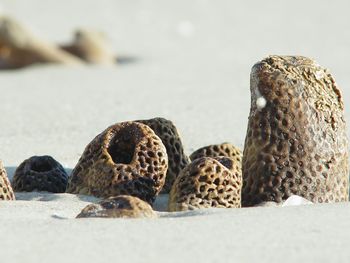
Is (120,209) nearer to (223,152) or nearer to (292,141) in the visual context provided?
(292,141)

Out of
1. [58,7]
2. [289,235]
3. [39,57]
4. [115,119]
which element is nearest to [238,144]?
[115,119]

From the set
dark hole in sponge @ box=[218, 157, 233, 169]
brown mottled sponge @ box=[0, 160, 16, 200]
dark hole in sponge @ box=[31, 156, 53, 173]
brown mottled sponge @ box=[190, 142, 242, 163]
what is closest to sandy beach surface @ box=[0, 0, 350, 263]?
brown mottled sponge @ box=[0, 160, 16, 200]

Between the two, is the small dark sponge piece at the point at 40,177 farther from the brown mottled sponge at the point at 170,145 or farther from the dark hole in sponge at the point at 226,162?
the dark hole in sponge at the point at 226,162

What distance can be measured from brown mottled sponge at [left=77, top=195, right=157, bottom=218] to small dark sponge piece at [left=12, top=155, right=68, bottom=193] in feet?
2.88

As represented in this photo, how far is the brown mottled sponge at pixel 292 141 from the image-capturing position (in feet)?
14.2

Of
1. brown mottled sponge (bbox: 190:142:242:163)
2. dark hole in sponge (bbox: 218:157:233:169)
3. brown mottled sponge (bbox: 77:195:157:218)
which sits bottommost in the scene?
brown mottled sponge (bbox: 77:195:157:218)

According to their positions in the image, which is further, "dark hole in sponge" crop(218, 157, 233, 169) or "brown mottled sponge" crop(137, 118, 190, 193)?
"brown mottled sponge" crop(137, 118, 190, 193)

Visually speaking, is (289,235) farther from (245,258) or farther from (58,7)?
(58,7)

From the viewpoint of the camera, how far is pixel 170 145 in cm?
469

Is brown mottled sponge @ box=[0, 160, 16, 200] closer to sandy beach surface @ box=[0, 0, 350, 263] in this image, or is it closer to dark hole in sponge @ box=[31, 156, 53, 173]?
sandy beach surface @ box=[0, 0, 350, 263]

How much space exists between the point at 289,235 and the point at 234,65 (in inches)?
248

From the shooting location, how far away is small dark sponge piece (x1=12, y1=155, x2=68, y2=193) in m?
4.61

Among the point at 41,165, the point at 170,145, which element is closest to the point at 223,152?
the point at 170,145

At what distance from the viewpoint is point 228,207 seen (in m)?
4.13
